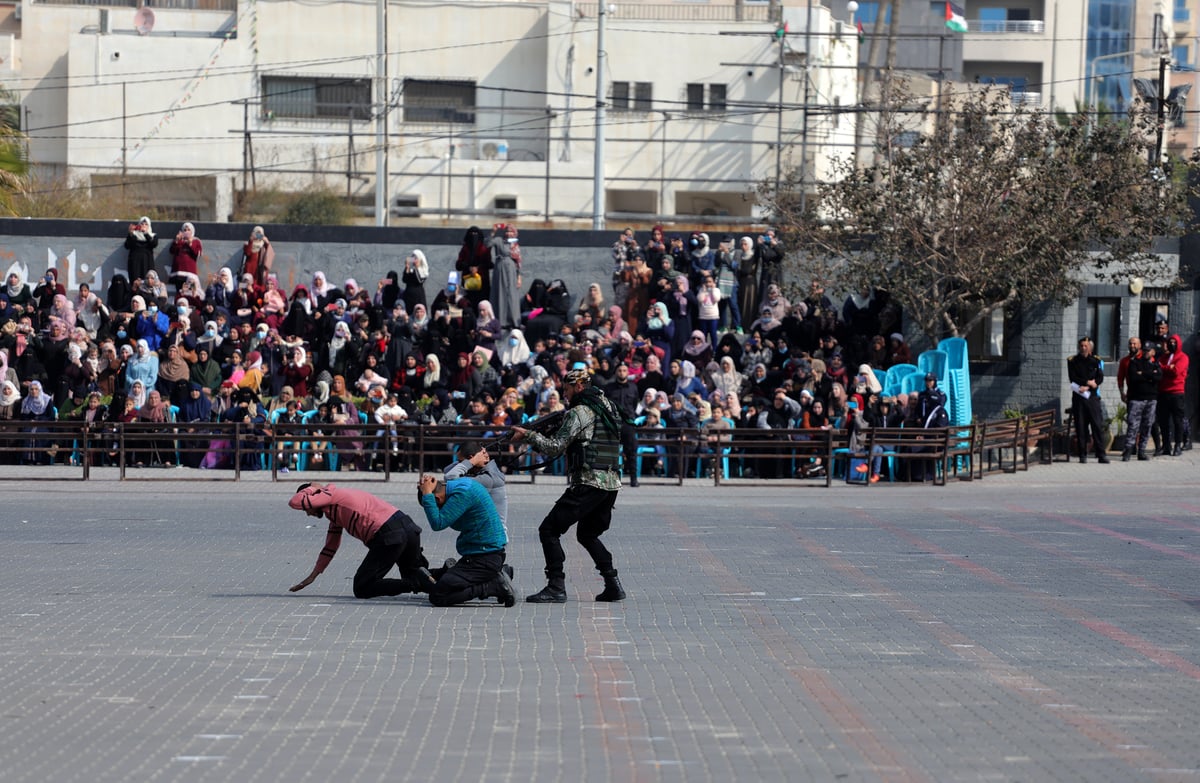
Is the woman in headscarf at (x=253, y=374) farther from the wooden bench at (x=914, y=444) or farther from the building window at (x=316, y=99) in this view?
the building window at (x=316, y=99)

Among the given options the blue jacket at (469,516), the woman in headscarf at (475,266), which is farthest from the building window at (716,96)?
the blue jacket at (469,516)

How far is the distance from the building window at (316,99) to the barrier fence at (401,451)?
95.8 ft

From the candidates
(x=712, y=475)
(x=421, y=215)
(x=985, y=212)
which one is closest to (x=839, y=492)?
(x=712, y=475)

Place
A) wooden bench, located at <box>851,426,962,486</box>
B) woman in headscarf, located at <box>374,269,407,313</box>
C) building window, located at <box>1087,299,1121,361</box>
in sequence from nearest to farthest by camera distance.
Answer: wooden bench, located at <box>851,426,962,486</box> → woman in headscarf, located at <box>374,269,407,313</box> → building window, located at <box>1087,299,1121,361</box>

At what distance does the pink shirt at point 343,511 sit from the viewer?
11961 millimetres

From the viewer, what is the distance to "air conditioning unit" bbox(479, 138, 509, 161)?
50.3 m

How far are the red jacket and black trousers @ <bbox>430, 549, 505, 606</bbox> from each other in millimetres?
17078

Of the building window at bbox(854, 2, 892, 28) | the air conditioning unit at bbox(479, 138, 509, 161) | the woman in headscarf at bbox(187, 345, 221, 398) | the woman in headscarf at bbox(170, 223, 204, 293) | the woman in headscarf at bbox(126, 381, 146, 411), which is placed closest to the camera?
the woman in headscarf at bbox(126, 381, 146, 411)

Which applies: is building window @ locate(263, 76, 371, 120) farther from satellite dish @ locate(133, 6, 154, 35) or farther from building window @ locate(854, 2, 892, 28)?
building window @ locate(854, 2, 892, 28)

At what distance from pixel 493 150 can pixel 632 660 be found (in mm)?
41831

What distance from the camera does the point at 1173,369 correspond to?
1035 inches

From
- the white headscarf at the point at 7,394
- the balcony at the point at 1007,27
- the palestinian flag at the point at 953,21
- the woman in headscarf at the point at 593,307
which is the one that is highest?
the balcony at the point at 1007,27

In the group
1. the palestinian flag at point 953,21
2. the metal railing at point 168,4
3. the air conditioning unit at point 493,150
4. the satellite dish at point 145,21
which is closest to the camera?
the air conditioning unit at point 493,150

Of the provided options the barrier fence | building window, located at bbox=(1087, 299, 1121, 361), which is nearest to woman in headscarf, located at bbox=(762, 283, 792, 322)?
the barrier fence
